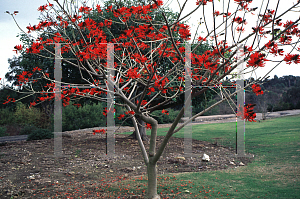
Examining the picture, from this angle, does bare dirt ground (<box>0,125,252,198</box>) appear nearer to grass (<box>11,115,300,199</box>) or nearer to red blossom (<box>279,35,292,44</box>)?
grass (<box>11,115,300,199</box>)

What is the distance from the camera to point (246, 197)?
380 centimetres

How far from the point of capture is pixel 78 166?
610cm

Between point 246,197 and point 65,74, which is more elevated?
point 65,74

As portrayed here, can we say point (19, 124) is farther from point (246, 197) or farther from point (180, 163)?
point (246, 197)

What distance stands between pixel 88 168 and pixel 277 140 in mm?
7255

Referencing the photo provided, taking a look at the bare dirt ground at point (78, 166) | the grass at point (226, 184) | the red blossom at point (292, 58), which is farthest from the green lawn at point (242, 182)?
the red blossom at point (292, 58)

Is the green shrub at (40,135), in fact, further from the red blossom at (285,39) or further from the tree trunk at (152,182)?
the red blossom at (285,39)

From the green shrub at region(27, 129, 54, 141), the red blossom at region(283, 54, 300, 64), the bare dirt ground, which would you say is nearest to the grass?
the bare dirt ground

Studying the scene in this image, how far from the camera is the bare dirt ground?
4.42 meters

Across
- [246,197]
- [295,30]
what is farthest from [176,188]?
[295,30]

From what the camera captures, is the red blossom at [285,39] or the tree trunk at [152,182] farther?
the tree trunk at [152,182]

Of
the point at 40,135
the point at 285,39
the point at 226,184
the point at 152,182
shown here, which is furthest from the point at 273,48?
the point at 40,135

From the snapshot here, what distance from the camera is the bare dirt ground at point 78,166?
14.5ft

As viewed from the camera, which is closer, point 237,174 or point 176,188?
point 176,188
